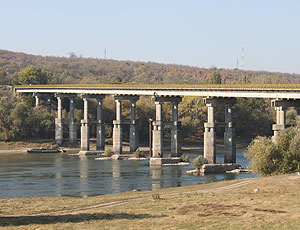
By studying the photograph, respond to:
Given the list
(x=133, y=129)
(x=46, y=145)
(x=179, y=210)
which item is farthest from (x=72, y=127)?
(x=179, y=210)

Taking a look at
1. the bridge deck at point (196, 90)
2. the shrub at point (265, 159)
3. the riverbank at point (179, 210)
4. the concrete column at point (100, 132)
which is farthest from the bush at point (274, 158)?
the concrete column at point (100, 132)

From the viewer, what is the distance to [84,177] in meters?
100

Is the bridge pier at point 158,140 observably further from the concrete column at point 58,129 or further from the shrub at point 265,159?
the shrub at point 265,159

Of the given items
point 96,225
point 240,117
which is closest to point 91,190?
point 96,225

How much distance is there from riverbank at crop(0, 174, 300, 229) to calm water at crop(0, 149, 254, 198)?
58.2 ft

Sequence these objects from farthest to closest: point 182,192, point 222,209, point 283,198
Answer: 1. point 182,192
2. point 283,198
3. point 222,209

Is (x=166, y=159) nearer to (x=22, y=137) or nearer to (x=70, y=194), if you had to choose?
(x=70, y=194)

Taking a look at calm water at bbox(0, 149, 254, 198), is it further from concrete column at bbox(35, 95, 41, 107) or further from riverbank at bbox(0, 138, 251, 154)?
concrete column at bbox(35, 95, 41, 107)

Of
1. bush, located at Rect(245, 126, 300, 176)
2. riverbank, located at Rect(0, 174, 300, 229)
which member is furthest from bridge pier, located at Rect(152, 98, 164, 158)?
riverbank, located at Rect(0, 174, 300, 229)

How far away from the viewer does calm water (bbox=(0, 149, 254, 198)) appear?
83.2 meters

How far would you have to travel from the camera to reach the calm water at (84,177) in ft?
273

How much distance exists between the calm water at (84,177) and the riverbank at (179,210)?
699 inches

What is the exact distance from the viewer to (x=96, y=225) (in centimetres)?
4531

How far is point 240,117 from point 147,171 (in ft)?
304
